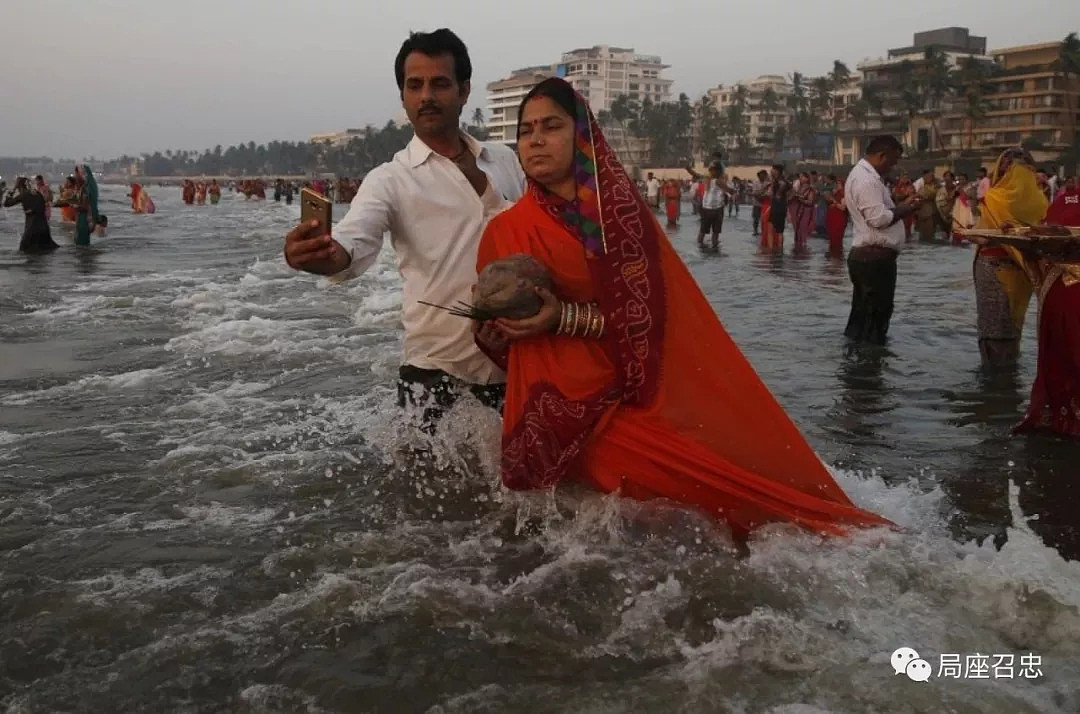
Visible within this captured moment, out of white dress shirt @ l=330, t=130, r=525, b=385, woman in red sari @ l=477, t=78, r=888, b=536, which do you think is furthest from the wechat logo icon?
white dress shirt @ l=330, t=130, r=525, b=385

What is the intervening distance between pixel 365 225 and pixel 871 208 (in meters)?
5.30

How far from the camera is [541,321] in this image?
9.66 feet

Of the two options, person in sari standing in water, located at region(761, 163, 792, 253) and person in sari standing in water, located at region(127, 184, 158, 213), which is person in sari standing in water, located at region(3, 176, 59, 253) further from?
person in sari standing in water, located at region(127, 184, 158, 213)

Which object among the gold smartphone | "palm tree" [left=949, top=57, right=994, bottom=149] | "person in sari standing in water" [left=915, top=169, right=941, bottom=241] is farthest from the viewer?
"palm tree" [left=949, top=57, right=994, bottom=149]

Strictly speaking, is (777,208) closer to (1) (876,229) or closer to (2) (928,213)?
(2) (928,213)

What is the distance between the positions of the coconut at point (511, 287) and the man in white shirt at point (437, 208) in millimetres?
311

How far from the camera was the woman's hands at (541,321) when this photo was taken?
2941 millimetres

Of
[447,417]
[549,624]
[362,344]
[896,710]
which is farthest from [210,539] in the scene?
[362,344]

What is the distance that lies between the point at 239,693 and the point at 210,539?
4.14 feet

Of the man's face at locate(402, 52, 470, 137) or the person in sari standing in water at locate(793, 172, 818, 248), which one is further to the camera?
the person in sari standing in water at locate(793, 172, 818, 248)

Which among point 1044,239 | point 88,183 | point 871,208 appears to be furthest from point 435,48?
point 88,183

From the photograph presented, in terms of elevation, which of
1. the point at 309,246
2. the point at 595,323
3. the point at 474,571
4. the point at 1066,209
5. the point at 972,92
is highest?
the point at 972,92

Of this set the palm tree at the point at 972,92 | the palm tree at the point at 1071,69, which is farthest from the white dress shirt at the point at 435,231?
the palm tree at the point at 972,92

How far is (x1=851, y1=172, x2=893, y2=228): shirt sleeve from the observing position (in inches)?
289
